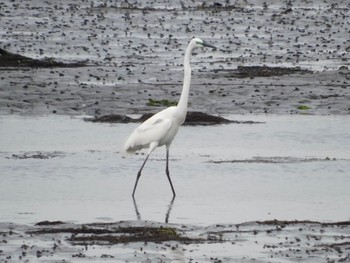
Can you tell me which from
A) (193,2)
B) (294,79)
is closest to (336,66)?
(294,79)

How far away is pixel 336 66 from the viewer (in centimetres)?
2802

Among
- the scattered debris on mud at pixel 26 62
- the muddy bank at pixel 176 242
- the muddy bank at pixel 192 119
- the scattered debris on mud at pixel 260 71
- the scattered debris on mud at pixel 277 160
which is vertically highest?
the scattered debris on mud at pixel 260 71

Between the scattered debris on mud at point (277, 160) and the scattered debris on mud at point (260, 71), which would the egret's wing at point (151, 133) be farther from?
the scattered debris on mud at point (260, 71)

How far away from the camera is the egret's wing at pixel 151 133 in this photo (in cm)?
1484

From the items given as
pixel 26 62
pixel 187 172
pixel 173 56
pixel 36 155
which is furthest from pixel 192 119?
pixel 173 56

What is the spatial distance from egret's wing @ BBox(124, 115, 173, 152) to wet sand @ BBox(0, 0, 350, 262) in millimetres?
1939

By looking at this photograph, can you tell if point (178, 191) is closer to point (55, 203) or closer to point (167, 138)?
point (167, 138)

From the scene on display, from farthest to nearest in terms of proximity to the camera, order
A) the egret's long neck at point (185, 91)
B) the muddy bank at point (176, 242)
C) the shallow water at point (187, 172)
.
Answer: the egret's long neck at point (185, 91) → the shallow water at point (187, 172) → the muddy bank at point (176, 242)

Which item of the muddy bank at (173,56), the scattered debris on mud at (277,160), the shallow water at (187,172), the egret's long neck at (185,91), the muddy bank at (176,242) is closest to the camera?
the muddy bank at (176,242)

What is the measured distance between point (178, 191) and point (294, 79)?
433 inches

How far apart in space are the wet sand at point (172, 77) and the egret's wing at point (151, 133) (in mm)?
1939

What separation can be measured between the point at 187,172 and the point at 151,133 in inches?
50.4

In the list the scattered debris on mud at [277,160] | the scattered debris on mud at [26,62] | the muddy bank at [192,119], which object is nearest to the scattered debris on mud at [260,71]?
the scattered debris on mud at [26,62]

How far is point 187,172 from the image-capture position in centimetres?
1602
